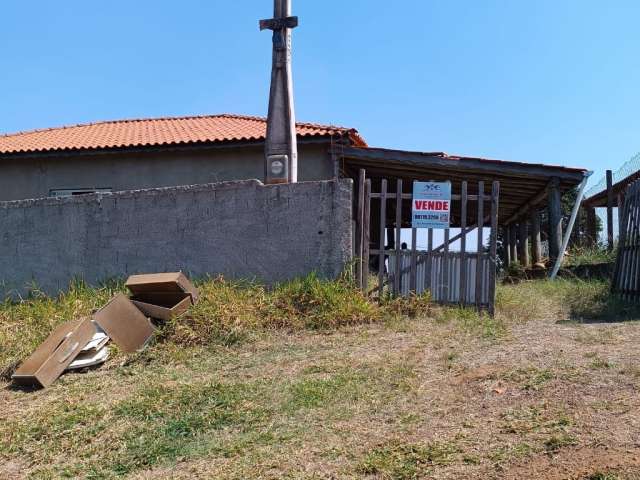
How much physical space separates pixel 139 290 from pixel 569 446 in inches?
183

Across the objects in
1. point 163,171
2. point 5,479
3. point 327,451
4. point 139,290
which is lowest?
point 5,479

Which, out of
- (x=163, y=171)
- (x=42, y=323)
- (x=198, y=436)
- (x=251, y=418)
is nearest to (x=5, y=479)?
(x=198, y=436)

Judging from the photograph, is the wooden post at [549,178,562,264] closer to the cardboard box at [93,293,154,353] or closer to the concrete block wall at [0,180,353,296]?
the concrete block wall at [0,180,353,296]

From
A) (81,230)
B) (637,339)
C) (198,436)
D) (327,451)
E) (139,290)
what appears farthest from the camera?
(81,230)

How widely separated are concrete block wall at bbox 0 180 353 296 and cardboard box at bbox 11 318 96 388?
2.07 meters

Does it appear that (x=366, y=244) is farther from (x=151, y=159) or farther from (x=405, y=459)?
(x=151, y=159)

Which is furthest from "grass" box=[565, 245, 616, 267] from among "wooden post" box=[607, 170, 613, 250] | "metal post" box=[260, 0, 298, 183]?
"metal post" box=[260, 0, 298, 183]

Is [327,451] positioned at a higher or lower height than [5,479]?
higher

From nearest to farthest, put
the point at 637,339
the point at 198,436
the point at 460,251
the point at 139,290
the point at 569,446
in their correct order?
the point at 569,446
the point at 198,436
the point at 637,339
the point at 139,290
the point at 460,251

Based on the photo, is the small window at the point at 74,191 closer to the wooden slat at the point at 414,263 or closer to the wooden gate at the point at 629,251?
the wooden slat at the point at 414,263

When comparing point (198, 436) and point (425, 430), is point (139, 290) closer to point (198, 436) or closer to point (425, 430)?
point (198, 436)

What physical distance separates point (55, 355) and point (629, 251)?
7259mm

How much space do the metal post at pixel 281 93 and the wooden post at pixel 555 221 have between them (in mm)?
4734

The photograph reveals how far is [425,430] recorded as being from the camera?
3.86 m
